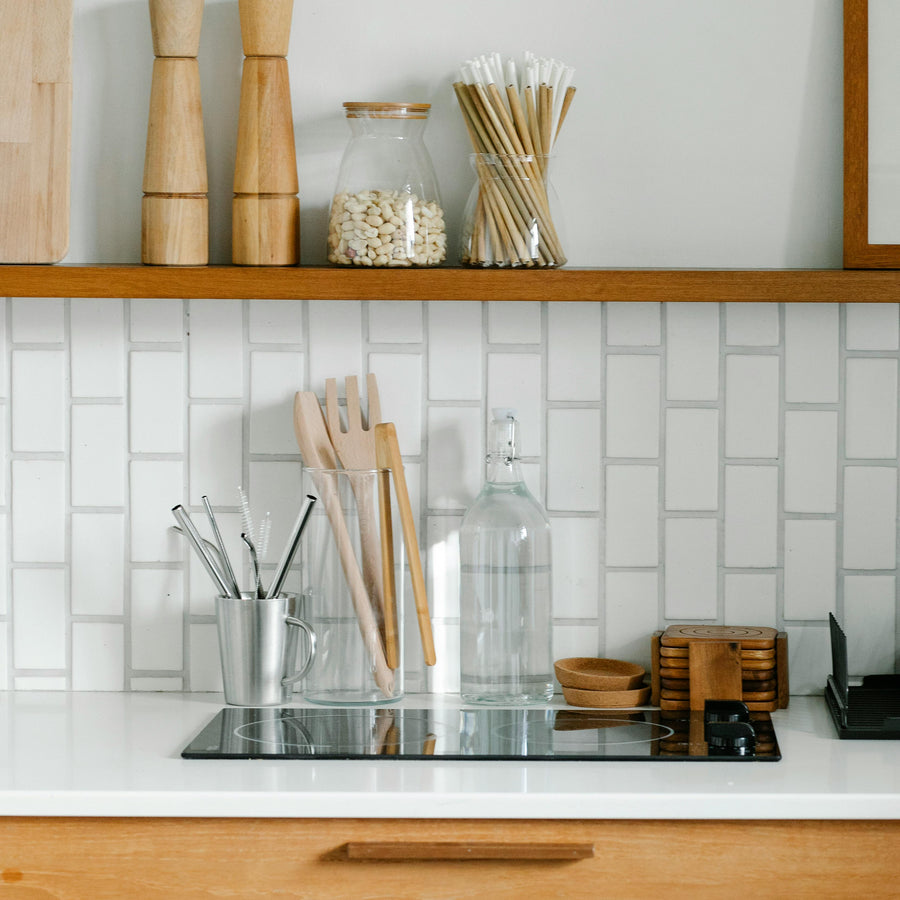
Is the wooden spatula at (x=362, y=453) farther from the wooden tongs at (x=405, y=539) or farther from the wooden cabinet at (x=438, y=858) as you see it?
the wooden cabinet at (x=438, y=858)

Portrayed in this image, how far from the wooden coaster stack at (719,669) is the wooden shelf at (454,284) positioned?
0.46 meters

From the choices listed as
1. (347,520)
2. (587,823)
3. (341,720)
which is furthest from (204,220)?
(587,823)

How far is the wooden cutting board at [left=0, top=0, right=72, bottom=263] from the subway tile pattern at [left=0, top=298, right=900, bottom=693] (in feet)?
0.40

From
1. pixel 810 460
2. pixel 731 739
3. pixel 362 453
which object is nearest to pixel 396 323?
pixel 362 453

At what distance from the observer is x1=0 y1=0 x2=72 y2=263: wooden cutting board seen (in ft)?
5.63

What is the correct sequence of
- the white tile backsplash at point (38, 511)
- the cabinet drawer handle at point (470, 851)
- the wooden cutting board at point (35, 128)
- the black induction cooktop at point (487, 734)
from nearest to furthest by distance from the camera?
the cabinet drawer handle at point (470, 851)
the black induction cooktop at point (487, 734)
the wooden cutting board at point (35, 128)
the white tile backsplash at point (38, 511)

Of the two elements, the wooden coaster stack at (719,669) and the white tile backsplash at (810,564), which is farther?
the white tile backsplash at (810,564)

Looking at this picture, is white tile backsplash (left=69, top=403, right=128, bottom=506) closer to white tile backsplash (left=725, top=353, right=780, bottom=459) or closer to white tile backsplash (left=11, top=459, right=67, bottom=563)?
white tile backsplash (left=11, top=459, right=67, bottom=563)

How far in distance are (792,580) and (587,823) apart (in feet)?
1.98

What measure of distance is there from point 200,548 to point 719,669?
718 millimetres

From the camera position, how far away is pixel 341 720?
1636 mm

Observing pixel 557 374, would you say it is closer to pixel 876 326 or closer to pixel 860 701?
pixel 876 326

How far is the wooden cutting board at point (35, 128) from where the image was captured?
67.6 inches

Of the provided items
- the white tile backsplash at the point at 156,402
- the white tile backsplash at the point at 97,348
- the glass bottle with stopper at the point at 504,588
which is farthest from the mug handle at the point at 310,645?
the white tile backsplash at the point at 97,348
